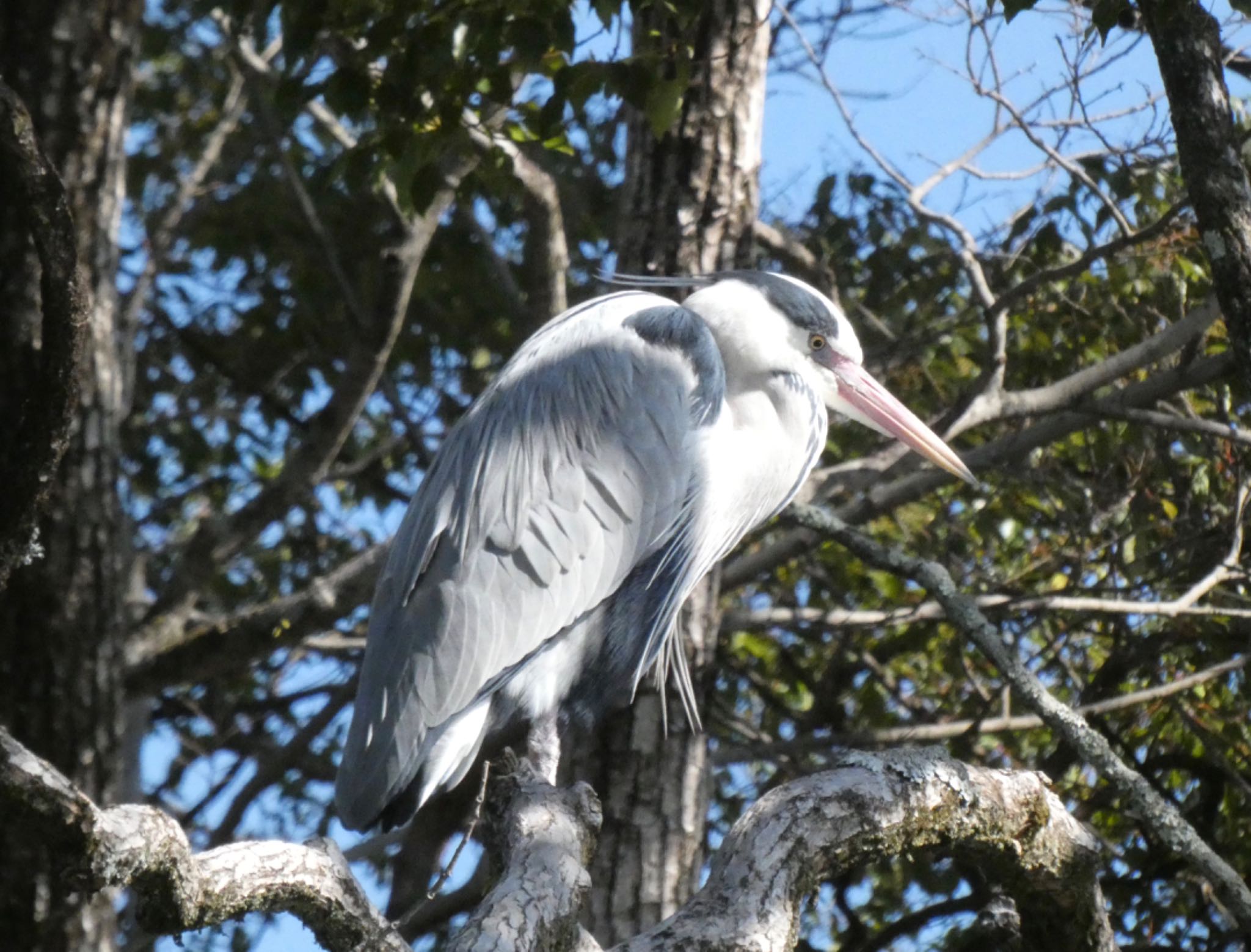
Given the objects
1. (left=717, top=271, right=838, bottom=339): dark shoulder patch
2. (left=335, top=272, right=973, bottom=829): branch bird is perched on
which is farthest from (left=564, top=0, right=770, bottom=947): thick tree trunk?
(left=717, top=271, right=838, bottom=339): dark shoulder patch

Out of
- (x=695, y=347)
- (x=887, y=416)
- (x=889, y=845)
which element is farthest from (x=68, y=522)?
(x=889, y=845)

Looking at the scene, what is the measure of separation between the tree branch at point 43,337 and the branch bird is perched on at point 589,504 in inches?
37.8

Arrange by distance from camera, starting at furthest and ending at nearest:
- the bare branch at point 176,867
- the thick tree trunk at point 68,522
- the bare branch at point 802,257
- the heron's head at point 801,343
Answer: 1. the bare branch at point 802,257
2. the thick tree trunk at point 68,522
3. the heron's head at point 801,343
4. the bare branch at point 176,867

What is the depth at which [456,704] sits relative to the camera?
3.28 metres

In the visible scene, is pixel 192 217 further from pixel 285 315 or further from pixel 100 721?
pixel 100 721

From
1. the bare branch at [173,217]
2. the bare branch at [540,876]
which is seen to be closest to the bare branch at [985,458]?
the bare branch at [540,876]

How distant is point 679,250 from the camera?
4.16 meters

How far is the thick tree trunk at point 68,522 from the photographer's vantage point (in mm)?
4141

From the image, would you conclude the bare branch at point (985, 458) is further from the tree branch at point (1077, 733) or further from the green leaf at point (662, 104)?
the green leaf at point (662, 104)

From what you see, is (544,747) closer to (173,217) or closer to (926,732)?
(926,732)

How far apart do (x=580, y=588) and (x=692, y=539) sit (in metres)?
0.33

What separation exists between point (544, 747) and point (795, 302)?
132 cm

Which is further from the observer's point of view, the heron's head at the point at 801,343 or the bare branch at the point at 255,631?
the bare branch at the point at 255,631

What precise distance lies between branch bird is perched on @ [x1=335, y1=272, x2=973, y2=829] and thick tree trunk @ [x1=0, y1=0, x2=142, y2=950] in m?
1.14
